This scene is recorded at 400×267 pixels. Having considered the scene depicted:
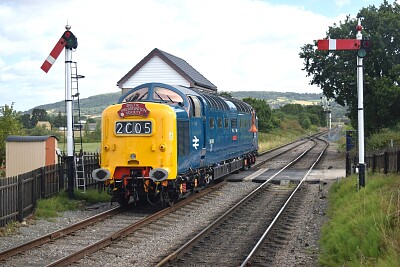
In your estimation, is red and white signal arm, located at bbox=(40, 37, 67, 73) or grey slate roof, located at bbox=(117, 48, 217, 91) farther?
grey slate roof, located at bbox=(117, 48, 217, 91)

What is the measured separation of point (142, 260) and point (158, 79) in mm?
25774

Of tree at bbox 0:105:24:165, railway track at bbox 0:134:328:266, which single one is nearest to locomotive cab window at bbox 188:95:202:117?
railway track at bbox 0:134:328:266

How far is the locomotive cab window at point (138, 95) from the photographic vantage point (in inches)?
603

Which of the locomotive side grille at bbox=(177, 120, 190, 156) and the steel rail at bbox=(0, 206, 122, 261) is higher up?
the locomotive side grille at bbox=(177, 120, 190, 156)

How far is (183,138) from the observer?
1498cm

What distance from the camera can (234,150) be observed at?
2314 cm

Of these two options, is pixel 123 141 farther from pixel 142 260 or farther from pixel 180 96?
pixel 142 260

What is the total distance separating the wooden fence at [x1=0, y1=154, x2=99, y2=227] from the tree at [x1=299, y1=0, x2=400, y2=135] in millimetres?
20980

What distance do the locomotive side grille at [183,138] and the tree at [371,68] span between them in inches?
744

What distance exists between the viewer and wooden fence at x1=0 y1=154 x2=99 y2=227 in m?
12.1

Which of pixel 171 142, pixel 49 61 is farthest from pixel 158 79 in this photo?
pixel 171 142

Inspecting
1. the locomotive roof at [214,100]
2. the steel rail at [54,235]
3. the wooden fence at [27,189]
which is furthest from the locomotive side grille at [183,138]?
the wooden fence at [27,189]

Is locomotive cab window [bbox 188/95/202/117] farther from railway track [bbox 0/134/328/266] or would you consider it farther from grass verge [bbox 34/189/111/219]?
grass verge [bbox 34/189/111/219]

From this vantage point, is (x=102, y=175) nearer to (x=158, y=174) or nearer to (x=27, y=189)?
(x=158, y=174)
